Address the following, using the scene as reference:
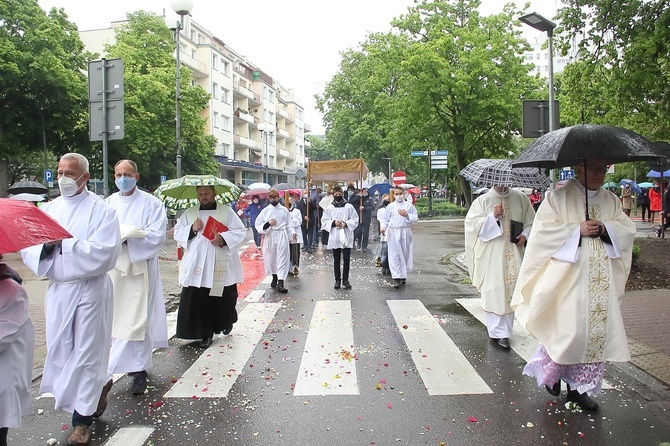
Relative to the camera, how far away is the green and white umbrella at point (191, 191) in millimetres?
6285

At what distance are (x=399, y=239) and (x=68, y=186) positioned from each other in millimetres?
7395

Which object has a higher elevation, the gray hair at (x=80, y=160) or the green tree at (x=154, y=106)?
the green tree at (x=154, y=106)

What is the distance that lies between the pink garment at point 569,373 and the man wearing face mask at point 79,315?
3.41m

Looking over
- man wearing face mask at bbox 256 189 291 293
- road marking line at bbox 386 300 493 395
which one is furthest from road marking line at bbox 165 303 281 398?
man wearing face mask at bbox 256 189 291 293

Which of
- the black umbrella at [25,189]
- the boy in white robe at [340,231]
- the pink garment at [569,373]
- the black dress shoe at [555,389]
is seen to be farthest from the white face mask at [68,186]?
the black umbrella at [25,189]

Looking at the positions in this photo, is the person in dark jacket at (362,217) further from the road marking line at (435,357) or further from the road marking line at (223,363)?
the road marking line at (223,363)

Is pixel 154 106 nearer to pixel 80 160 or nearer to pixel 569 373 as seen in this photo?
pixel 80 160

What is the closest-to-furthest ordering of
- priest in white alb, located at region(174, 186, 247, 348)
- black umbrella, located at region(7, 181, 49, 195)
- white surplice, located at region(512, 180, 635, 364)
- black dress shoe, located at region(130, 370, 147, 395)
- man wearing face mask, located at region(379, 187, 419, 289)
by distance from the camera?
white surplice, located at region(512, 180, 635, 364)
black dress shoe, located at region(130, 370, 147, 395)
priest in white alb, located at region(174, 186, 247, 348)
man wearing face mask, located at region(379, 187, 419, 289)
black umbrella, located at region(7, 181, 49, 195)

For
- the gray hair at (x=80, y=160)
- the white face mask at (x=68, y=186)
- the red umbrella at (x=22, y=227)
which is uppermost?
the gray hair at (x=80, y=160)

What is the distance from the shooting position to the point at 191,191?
6.96 meters

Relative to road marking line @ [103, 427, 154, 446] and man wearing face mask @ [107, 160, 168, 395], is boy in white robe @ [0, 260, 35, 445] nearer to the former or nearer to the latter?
road marking line @ [103, 427, 154, 446]

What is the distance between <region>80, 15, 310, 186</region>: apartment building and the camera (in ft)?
172

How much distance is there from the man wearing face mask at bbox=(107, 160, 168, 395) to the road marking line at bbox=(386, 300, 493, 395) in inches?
101

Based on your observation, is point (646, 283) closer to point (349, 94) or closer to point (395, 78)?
point (395, 78)
